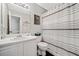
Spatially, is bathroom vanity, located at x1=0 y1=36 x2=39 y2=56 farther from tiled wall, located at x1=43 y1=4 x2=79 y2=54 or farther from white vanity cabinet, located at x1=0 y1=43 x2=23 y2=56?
tiled wall, located at x1=43 y1=4 x2=79 y2=54

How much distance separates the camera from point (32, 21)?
7.37ft

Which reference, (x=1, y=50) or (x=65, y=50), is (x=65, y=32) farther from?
(x=1, y=50)

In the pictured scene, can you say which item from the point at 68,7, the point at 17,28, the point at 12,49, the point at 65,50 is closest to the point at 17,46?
the point at 12,49

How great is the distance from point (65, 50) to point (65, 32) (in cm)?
54

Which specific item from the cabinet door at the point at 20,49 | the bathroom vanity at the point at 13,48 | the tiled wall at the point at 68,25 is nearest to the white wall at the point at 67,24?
the tiled wall at the point at 68,25

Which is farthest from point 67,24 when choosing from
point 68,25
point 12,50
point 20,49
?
point 12,50

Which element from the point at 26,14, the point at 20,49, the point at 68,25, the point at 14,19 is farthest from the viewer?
the point at 26,14

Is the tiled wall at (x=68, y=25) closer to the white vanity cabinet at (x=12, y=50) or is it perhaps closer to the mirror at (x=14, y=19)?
the mirror at (x=14, y=19)

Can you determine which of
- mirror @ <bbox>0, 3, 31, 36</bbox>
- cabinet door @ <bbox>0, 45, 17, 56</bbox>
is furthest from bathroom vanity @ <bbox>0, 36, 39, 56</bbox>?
mirror @ <bbox>0, 3, 31, 36</bbox>

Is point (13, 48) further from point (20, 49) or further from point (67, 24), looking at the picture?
point (67, 24)

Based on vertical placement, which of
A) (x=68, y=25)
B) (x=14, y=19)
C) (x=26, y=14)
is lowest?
(x=68, y=25)

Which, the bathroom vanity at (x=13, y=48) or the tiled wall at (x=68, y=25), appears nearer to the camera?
the bathroom vanity at (x=13, y=48)

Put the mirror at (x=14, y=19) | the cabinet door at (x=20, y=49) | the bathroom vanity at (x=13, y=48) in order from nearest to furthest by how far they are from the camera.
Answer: the bathroom vanity at (x=13, y=48)
the cabinet door at (x=20, y=49)
the mirror at (x=14, y=19)

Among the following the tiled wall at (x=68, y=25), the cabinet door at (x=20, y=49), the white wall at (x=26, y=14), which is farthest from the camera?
the white wall at (x=26, y=14)
